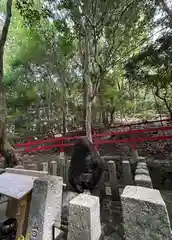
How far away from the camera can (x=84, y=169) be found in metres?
1.77

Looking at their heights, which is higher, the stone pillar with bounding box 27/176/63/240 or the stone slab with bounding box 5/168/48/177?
the stone slab with bounding box 5/168/48/177

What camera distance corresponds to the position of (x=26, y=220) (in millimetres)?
1146

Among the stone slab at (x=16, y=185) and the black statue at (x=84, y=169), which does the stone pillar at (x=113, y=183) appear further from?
the stone slab at (x=16, y=185)

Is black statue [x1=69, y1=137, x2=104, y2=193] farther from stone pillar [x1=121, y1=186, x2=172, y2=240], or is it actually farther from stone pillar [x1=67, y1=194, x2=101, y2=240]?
stone pillar [x1=121, y1=186, x2=172, y2=240]

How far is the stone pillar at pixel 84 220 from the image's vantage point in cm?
82

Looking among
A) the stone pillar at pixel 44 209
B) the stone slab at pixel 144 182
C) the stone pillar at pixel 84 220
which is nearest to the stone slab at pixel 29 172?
the stone pillar at pixel 44 209

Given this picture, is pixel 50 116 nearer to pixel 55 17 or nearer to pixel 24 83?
pixel 24 83

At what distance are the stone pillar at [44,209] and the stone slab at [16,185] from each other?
0.15 meters

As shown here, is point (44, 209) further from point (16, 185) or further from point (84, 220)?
point (16, 185)

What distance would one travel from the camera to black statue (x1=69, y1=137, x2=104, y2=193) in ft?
5.56

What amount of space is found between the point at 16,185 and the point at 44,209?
424 mm

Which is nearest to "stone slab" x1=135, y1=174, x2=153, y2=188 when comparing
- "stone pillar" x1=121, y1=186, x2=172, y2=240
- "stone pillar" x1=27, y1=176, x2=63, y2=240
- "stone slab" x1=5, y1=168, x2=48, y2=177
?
"stone pillar" x1=121, y1=186, x2=172, y2=240

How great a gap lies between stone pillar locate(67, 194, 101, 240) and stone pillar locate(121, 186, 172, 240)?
0.17 m

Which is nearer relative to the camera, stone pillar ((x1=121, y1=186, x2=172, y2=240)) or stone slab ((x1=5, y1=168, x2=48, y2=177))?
stone pillar ((x1=121, y1=186, x2=172, y2=240))
